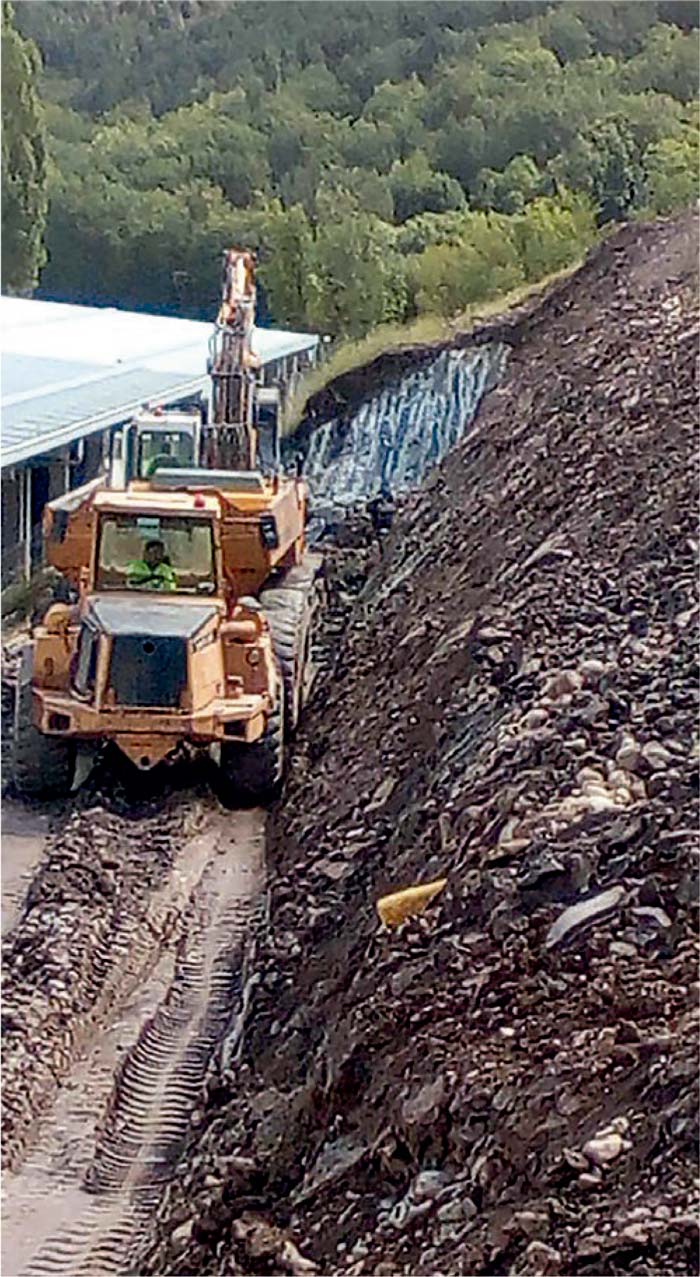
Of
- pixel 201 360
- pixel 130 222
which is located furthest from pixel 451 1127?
pixel 130 222

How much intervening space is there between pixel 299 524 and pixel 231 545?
173cm

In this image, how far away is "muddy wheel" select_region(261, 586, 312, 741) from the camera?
46.6 ft

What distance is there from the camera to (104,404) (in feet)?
76.8

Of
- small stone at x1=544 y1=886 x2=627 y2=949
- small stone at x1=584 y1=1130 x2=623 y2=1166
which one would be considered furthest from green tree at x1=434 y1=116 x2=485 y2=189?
small stone at x1=584 y1=1130 x2=623 y2=1166

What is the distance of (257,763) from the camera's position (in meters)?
12.8

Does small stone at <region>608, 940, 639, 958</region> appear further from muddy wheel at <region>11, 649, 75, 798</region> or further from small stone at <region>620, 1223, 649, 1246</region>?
muddy wheel at <region>11, 649, 75, 798</region>

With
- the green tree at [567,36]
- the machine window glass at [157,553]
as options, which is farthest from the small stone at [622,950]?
the green tree at [567,36]

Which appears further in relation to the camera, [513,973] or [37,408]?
[37,408]

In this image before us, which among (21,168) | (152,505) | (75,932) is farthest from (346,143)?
(75,932)

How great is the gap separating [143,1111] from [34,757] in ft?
14.2

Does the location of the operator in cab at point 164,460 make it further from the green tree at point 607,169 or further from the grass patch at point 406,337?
the green tree at point 607,169

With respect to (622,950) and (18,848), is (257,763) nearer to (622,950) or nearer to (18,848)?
(18,848)

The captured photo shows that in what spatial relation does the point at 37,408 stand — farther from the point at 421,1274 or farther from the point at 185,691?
the point at 421,1274

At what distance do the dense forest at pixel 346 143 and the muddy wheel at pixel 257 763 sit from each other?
20.1 m
